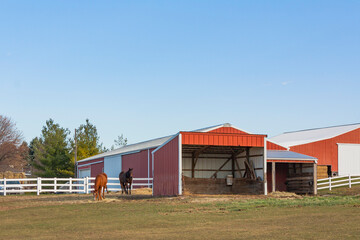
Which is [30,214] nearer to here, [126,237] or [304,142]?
[126,237]

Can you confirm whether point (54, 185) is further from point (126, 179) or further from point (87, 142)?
point (87, 142)

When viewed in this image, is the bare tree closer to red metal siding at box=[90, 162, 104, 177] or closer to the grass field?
red metal siding at box=[90, 162, 104, 177]

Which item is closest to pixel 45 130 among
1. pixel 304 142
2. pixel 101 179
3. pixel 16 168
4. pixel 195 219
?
pixel 16 168

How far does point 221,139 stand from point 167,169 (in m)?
3.34

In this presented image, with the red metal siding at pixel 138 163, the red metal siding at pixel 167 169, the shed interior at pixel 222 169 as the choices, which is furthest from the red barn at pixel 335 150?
the red metal siding at pixel 167 169

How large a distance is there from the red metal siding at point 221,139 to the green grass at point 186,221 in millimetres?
4717

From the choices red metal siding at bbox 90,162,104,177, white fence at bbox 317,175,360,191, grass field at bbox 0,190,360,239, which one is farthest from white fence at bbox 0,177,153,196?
white fence at bbox 317,175,360,191

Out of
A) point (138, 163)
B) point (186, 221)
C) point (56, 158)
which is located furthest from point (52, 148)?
point (186, 221)

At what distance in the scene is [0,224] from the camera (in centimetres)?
1705

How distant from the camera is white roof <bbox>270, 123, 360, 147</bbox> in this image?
42.5 metres

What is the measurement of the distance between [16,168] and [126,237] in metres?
76.2

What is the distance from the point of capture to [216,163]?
33.4 m

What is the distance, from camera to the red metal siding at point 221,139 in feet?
89.0

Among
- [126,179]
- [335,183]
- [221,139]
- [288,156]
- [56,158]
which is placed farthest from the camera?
[56,158]
